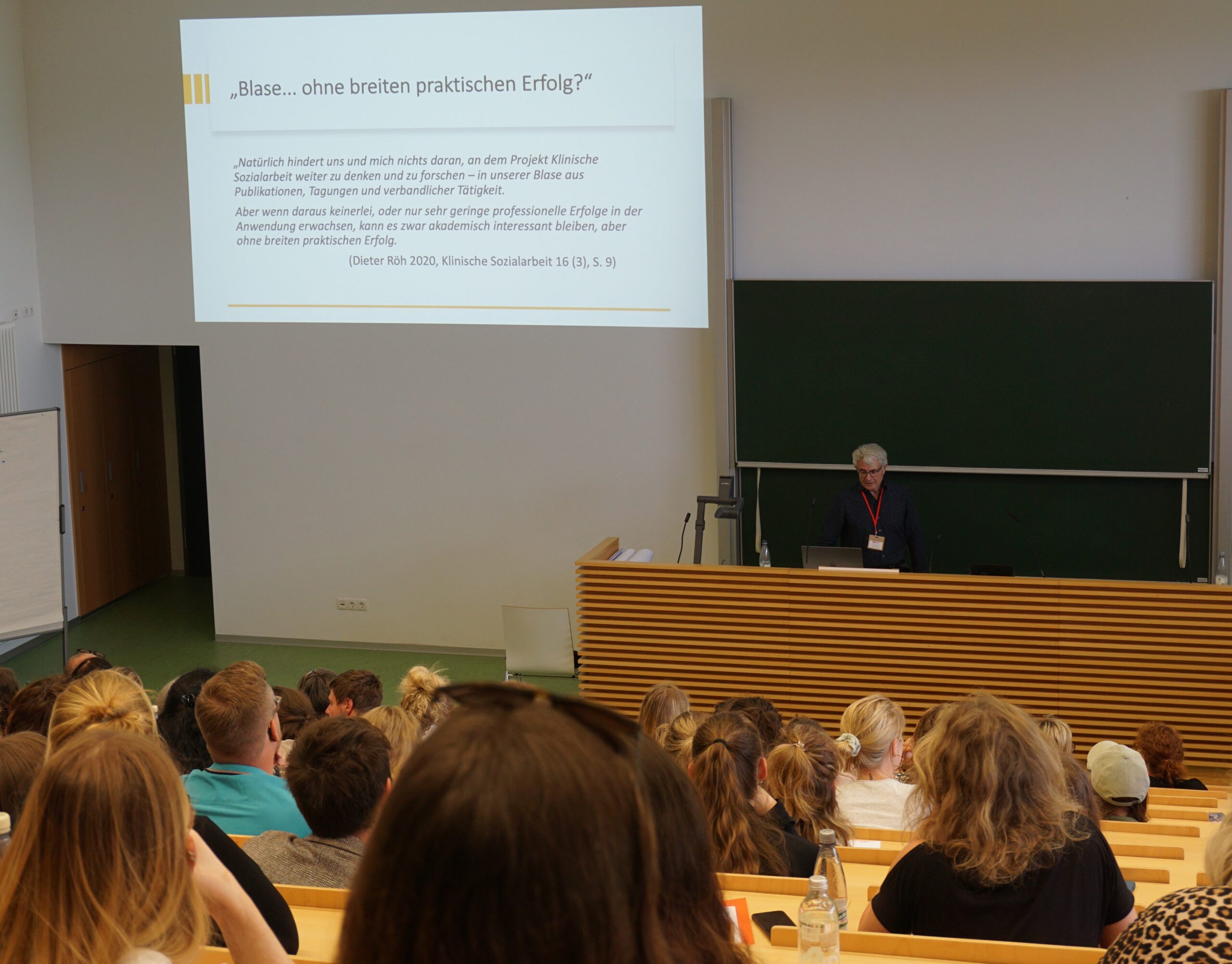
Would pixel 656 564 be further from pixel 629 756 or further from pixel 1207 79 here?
pixel 629 756

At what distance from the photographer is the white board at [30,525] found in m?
7.93

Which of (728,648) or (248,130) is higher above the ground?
(248,130)

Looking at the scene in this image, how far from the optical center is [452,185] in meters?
8.23

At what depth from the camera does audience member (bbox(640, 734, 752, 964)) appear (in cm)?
92

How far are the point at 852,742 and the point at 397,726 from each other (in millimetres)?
1600

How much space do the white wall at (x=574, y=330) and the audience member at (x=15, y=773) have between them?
19.0 feet

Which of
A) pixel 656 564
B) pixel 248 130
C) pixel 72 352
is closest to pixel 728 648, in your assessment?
pixel 656 564

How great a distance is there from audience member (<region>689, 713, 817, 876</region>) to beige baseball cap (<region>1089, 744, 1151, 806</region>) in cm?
139

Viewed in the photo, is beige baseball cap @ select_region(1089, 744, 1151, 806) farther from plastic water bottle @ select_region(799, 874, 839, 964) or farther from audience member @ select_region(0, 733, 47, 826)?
audience member @ select_region(0, 733, 47, 826)

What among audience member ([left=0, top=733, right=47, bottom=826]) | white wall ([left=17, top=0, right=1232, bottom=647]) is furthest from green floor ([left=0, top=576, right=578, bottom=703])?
audience member ([left=0, top=733, right=47, bottom=826])

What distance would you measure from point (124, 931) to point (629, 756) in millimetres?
1138

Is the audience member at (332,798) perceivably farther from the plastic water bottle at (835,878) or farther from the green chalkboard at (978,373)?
the green chalkboard at (978,373)

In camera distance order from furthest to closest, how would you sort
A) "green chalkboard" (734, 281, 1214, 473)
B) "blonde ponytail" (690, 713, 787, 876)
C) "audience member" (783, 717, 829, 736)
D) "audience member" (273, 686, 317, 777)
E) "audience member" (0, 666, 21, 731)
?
"green chalkboard" (734, 281, 1214, 473) → "audience member" (0, 666, 21, 731) → "audience member" (273, 686, 317, 777) → "audience member" (783, 717, 829, 736) → "blonde ponytail" (690, 713, 787, 876)

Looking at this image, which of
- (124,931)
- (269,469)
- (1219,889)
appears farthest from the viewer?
(269,469)
